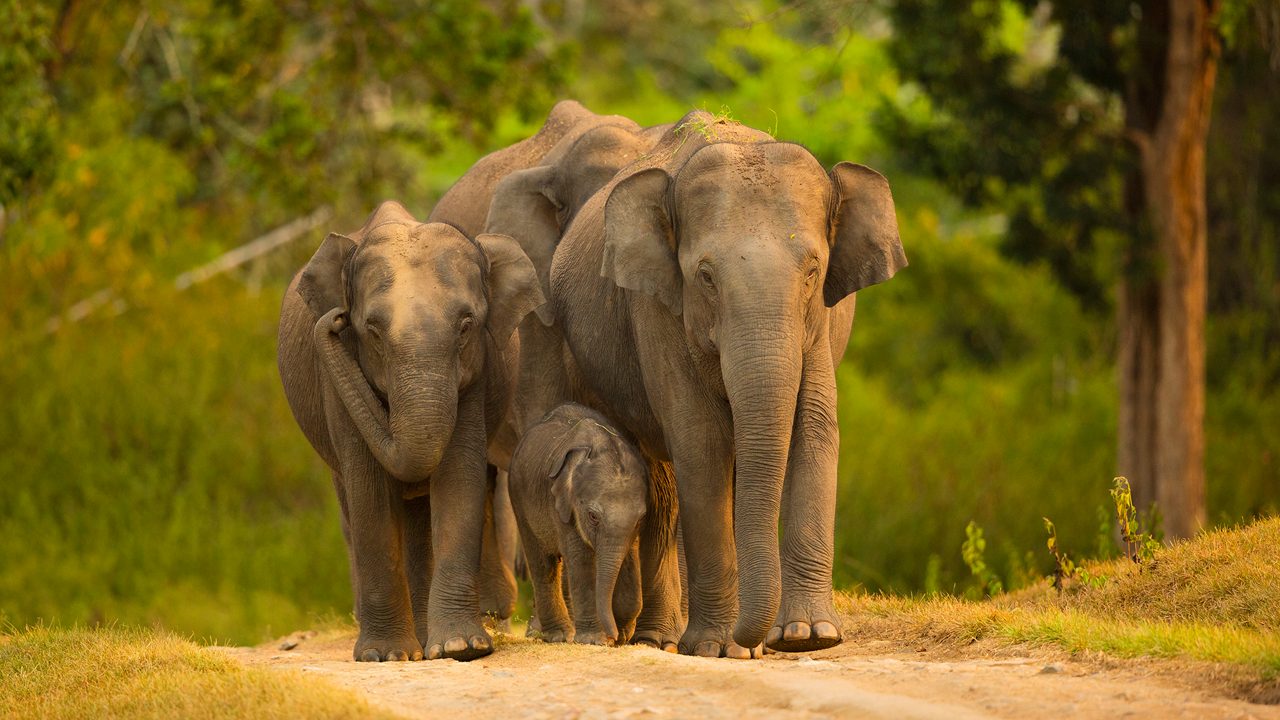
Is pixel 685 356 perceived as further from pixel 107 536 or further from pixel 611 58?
pixel 611 58

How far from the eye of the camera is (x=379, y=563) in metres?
10.1

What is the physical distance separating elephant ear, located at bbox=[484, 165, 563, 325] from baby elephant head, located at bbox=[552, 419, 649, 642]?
203cm

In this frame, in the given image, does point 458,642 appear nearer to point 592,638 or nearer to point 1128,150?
point 592,638

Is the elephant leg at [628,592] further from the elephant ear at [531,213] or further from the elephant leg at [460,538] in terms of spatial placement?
the elephant ear at [531,213]

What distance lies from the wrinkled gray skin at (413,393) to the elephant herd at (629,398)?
1cm

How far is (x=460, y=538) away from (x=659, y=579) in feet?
3.48

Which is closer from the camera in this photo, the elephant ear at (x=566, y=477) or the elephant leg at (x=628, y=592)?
the elephant ear at (x=566, y=477)

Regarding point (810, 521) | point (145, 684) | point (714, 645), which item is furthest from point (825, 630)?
point (145, 684)

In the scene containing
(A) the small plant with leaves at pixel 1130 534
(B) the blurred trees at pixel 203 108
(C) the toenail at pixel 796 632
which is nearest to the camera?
(C) the toenail at pixel 796 632

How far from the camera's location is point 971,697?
7.46 m

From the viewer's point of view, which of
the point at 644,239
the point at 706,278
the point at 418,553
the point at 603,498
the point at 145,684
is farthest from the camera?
the point at 418,553

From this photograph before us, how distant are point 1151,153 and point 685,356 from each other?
10.7 metres

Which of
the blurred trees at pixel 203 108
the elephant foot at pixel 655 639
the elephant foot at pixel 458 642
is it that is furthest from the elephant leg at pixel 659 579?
the blurred trees at pixel 203 108

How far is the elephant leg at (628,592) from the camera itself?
9.72 m
